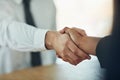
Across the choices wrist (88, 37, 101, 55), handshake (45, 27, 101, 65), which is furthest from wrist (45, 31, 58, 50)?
wrist (88, 37, 101, 55)

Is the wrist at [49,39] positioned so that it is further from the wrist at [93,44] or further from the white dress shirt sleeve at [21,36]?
the wrist at [93,44]

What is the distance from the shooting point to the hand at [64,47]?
3.84ft

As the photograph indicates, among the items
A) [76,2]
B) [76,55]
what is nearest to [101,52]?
[76,55]

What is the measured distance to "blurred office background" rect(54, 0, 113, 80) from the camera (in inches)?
45.9

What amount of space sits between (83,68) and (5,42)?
307mm

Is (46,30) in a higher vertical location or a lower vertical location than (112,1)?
lower

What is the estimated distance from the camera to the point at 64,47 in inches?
46.9

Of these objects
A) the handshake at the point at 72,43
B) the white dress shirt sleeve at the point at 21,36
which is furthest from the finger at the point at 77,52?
the white dress shirt sleeve at the point at 21,36

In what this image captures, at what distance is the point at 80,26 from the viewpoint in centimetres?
118

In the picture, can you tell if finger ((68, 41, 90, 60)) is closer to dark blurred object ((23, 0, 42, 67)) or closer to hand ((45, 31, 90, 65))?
hand ((45, 31, 90, 65))

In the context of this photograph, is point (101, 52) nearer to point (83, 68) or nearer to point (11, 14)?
point (83, 68)

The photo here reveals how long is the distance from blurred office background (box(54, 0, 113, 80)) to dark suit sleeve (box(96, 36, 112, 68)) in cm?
3

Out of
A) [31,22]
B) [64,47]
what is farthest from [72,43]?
[31,22]

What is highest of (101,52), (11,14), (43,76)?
(11,14)
